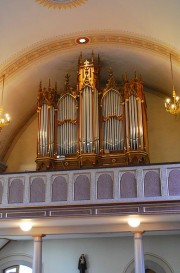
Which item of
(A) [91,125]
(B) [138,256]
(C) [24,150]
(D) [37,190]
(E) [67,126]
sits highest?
(C) [24,150]

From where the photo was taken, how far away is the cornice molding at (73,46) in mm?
12766

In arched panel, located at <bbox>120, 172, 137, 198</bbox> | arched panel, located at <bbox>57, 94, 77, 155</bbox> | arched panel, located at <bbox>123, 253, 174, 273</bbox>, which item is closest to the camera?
arched panel, located at <bbox>120, 172, 137, 198</bbox>

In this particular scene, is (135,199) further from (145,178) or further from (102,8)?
(102,8)

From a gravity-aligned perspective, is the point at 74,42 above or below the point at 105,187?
A: above

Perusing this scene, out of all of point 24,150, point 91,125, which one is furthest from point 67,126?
point 24,150

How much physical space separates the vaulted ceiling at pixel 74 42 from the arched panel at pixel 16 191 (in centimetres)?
342

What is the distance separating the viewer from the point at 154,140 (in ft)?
48.4

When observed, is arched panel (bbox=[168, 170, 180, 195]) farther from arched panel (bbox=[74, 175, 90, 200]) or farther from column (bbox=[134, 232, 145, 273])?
arched panel (bbox=[74, 175, 90, 200])

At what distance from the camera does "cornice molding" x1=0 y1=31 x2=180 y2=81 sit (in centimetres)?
1277

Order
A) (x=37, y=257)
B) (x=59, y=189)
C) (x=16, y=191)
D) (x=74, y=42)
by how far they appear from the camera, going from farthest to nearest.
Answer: (x=74, y=42) < (x=37, y=257) < (x=16, y=191) < (x=59, y=189)

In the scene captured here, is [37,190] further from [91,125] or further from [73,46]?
[73,46]

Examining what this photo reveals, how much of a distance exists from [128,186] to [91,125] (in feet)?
8.31

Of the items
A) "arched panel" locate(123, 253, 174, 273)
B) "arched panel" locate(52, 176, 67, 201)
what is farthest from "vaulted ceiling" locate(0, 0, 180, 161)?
"arched panel" locate(123, 253, 174, 273)

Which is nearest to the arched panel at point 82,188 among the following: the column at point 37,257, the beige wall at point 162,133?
the column at point 37,257
